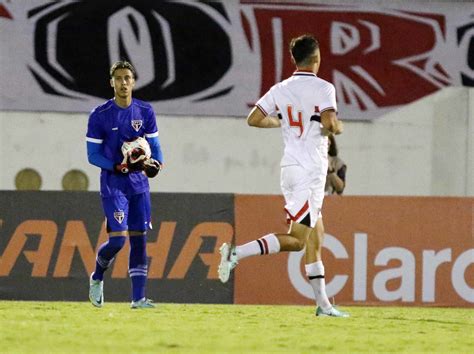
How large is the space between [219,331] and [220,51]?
41.3 feet

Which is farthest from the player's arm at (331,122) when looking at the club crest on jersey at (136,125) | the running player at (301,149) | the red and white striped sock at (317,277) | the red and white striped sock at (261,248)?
→ the club crest on jersey at (136,125)

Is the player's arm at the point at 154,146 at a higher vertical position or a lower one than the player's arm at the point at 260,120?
lower

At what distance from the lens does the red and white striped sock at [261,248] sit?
9.79m

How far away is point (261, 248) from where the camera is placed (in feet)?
32.2

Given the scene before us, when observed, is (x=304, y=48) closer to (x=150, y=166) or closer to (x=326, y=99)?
(x=326, y=99)

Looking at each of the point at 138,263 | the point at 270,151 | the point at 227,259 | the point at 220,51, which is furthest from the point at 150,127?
the point at 270,151

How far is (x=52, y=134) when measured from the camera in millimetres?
20953

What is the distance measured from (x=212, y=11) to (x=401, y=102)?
10.6 ft

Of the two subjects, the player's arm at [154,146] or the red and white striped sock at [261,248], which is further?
the player's arm at [154,146]

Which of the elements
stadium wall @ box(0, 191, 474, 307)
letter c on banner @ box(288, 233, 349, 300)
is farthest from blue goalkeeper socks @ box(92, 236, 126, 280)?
letter c on banner @ box(288, 233, 349, 300)

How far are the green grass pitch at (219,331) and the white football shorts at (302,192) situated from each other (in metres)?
0.76

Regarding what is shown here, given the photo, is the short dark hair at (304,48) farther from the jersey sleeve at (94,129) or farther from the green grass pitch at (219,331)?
the green grass pitch at (219,331)

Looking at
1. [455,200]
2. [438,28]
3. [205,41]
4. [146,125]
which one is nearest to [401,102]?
[438,28]

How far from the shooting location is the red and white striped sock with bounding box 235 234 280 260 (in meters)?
9.79
